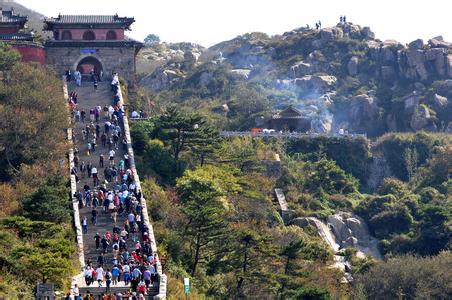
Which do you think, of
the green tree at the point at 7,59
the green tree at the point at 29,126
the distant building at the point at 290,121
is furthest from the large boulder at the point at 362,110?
the green tree at the point at 29,126

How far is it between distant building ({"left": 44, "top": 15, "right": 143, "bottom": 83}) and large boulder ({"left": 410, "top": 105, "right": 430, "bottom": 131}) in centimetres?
2511

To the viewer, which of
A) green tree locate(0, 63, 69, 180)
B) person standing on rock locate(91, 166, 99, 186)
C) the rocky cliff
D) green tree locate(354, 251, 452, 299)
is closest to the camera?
person standing on rock locate(91, 166, 99, 186)

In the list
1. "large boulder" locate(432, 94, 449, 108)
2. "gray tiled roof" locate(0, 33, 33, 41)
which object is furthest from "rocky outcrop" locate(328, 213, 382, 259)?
"large boulder" locate(432, 94, 449, 108)

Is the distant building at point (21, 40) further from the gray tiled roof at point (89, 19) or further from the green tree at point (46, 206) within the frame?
the green tree at point (46, 206)

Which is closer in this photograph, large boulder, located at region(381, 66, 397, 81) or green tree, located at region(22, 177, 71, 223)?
green tree, located at region(22, 177, 71, 223)

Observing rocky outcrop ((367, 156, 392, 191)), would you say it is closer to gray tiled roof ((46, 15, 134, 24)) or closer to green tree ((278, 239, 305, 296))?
gray tiled roof ((46, 15, 134, 24))

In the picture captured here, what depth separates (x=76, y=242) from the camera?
5147cm

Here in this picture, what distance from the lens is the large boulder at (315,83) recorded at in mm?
105000

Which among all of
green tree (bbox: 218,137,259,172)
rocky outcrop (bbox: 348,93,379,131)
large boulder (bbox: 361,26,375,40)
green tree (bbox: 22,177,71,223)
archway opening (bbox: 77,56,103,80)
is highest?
large boulder (bbox: 361,26,375,40)

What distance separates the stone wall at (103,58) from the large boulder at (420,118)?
83.0ft

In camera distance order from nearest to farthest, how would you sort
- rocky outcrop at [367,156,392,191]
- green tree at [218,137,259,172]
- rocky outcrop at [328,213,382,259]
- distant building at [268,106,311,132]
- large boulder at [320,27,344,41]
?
1. green tree at [218,137,259,172]
2. rocky outcrop at [328,213,382,259]
3. rocky outcrop at [367,156,392,191]
4. distant building at [268,106,311,132]
5. large boulder at [320,27,344,41]

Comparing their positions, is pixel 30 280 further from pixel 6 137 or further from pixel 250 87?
pixel 250 87

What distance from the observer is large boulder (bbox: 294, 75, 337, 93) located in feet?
344

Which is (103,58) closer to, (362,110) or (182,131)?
(182,131)
